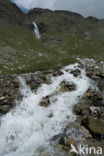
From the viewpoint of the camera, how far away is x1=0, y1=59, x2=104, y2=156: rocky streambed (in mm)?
9836

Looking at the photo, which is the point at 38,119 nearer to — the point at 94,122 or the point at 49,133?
→ the point at 49,133

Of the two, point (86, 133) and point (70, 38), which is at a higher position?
point (70, 38)

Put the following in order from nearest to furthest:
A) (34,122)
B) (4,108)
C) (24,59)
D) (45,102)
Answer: (34,122)
(4,108)
(45,102)
(24,59)

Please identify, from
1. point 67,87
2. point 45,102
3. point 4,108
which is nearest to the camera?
point 4,108

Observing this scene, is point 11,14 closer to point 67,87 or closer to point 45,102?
point 67,87

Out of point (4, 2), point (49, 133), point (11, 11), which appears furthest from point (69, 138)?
point (4, 2)

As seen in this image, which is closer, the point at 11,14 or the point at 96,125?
the point at 96,125

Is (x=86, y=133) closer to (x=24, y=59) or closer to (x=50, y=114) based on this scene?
(x=50, y=114)

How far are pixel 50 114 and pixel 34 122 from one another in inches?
72.8

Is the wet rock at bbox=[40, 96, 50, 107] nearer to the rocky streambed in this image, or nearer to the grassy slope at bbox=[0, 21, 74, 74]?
the rocky streambed

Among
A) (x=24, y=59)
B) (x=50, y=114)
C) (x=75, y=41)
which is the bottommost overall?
(x=50, y=114)

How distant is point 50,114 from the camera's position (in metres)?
13.0

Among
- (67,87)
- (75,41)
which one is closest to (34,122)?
(67,87)

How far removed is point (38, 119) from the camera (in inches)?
492
